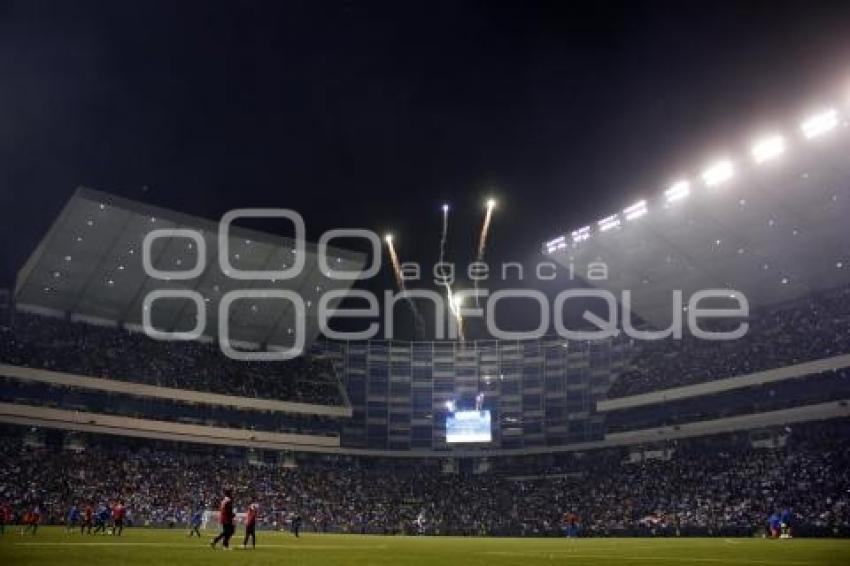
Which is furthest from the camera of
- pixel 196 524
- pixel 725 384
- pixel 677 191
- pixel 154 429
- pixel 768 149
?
pixel 154 429

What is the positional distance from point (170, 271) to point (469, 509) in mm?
36992

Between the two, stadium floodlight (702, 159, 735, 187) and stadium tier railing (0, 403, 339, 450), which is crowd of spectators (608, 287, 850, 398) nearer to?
stadium floodlight (702, 159, 735, 187)

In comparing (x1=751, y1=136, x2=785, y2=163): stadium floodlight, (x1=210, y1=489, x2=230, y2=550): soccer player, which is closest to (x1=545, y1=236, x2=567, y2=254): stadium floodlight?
(x1=751, y1=136, x2=785, y2=163): stadium floodlight

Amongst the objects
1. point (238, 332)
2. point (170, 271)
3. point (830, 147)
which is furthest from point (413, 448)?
point (830, 147)

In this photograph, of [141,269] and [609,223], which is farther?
[141,269]

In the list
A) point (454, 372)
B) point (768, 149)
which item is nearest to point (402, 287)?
point (454, 372)

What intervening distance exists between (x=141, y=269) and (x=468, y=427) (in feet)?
114

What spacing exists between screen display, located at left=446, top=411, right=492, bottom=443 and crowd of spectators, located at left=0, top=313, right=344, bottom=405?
12.8 metres

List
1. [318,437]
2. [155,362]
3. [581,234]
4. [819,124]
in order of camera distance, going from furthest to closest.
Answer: [318,437], [155,362], [581,234], [819,124]

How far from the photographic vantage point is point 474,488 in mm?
78875

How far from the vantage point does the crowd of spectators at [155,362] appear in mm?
59344

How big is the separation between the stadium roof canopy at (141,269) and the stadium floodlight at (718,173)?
99.8 ft

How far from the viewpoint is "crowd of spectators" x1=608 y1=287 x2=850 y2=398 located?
56.0 meters

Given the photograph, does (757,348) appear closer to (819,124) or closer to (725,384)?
(725,384)
